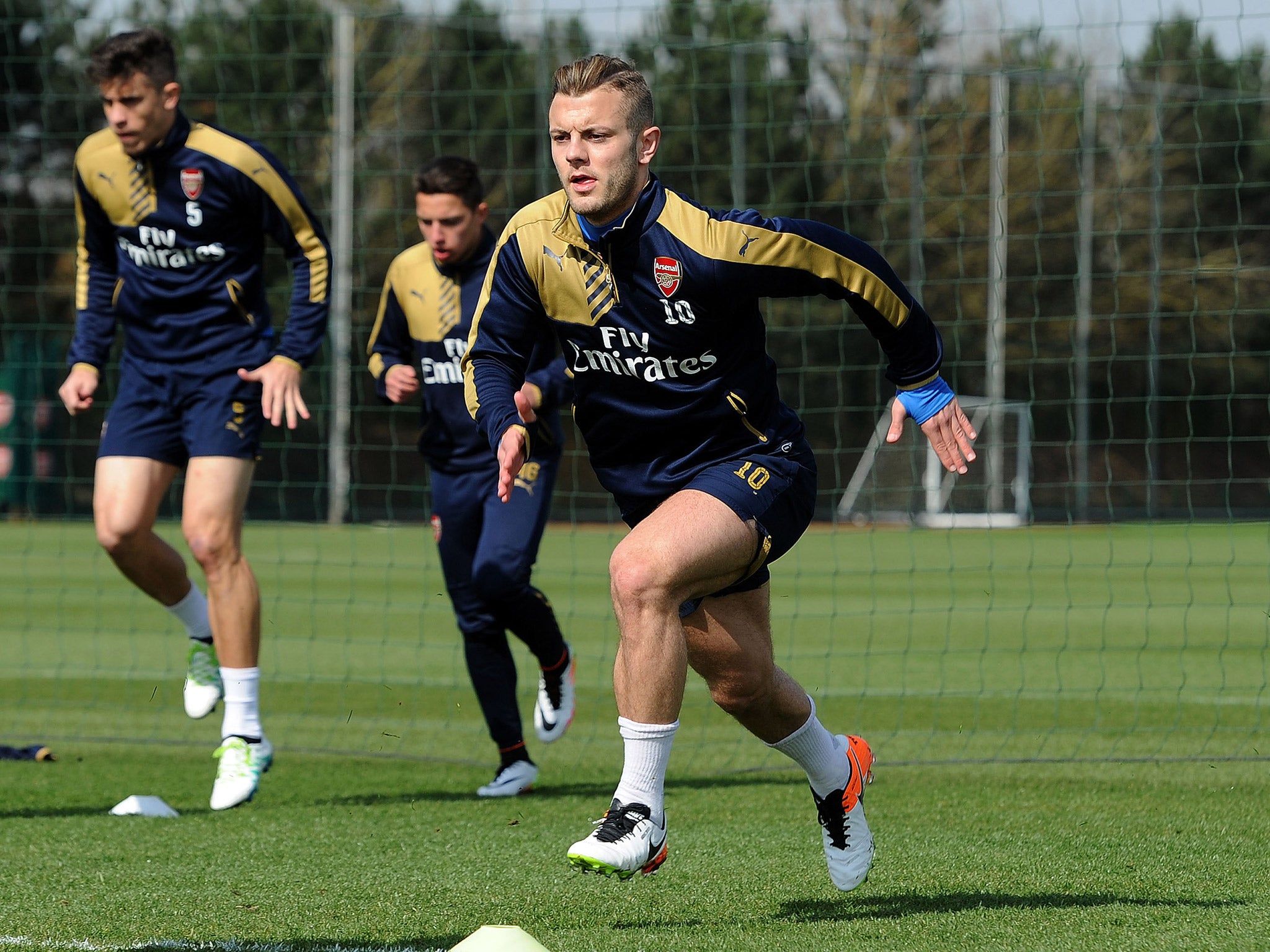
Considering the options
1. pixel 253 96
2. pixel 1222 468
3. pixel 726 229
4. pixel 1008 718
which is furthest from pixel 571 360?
pixel 1222 468

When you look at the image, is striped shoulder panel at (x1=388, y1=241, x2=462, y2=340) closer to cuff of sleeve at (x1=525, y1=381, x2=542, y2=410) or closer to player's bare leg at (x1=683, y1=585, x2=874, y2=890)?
cuff of sleeve at (x1=525, y1=381, x2=542, y2=410)

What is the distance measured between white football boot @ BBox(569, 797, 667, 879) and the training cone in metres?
0.30

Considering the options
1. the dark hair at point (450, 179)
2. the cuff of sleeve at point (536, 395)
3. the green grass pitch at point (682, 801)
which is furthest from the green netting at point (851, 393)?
the dark hair at point (450, 179)

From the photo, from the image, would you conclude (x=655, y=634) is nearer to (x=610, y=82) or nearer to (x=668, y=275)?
(x=668, y=275)

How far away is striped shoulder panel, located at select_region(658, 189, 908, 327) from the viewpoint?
12.9ft

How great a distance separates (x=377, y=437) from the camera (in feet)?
97.0

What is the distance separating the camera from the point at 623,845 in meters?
3.44

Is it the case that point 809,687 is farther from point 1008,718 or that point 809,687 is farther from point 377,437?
point 377,437

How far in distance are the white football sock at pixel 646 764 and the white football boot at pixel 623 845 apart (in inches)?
1.1

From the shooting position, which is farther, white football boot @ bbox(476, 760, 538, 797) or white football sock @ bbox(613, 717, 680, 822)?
white football boot @ bbox(476, 760, 538, 797)

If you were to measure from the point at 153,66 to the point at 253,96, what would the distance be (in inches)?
132

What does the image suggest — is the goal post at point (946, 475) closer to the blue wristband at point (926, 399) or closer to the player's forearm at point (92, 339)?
the player's forearm at point (92, 339)

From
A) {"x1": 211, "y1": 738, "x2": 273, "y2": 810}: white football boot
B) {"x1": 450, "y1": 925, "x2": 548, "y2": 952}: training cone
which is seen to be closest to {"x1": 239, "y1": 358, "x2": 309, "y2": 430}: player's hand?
{"x1": 211, "y1": 738, "x2": 273, "y2": 810}: white football boot

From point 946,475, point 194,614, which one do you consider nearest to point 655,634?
point 194,614
